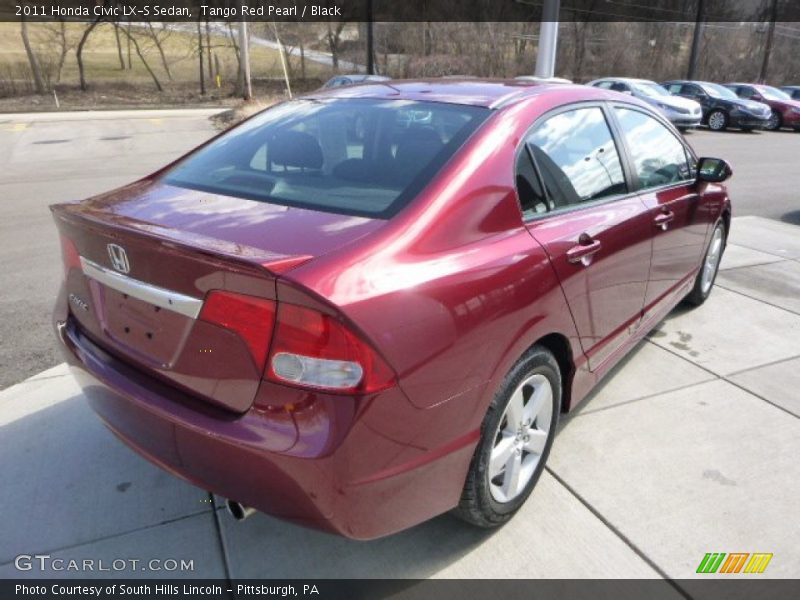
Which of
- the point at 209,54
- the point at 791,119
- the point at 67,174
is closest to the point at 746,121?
the point at 791,119

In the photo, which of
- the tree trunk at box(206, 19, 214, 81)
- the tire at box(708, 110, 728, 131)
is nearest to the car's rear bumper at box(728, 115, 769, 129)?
the tire at box(708, 110, 728, 131)

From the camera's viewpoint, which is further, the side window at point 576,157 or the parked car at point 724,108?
the parked car at point 724,108

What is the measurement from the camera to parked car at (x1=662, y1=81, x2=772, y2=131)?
830 inches

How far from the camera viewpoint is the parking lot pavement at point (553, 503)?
2.34m

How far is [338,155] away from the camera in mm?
2547

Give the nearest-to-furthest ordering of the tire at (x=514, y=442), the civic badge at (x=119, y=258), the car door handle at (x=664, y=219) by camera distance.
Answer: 1. the civic badge at (x=119, y=258)
2. the tire at (x=514, y=442)
3. the car door handle at (x=664, y=219)

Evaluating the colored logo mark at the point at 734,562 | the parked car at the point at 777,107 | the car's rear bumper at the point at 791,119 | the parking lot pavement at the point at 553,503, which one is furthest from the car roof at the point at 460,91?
the car's rear bumper at the point at 791,119

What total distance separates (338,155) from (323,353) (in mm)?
1111

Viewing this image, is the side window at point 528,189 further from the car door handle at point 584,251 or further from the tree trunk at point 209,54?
the tree trunk at point 209,54

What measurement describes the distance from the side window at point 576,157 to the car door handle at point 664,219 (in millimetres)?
309

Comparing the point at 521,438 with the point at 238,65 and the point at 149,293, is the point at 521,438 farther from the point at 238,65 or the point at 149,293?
the point at 238,65

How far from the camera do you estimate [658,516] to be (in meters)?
2.58

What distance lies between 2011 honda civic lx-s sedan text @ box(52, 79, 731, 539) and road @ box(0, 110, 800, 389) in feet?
7.00

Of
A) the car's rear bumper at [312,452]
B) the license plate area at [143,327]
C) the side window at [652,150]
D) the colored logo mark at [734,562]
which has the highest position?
the side window at [652,150]
